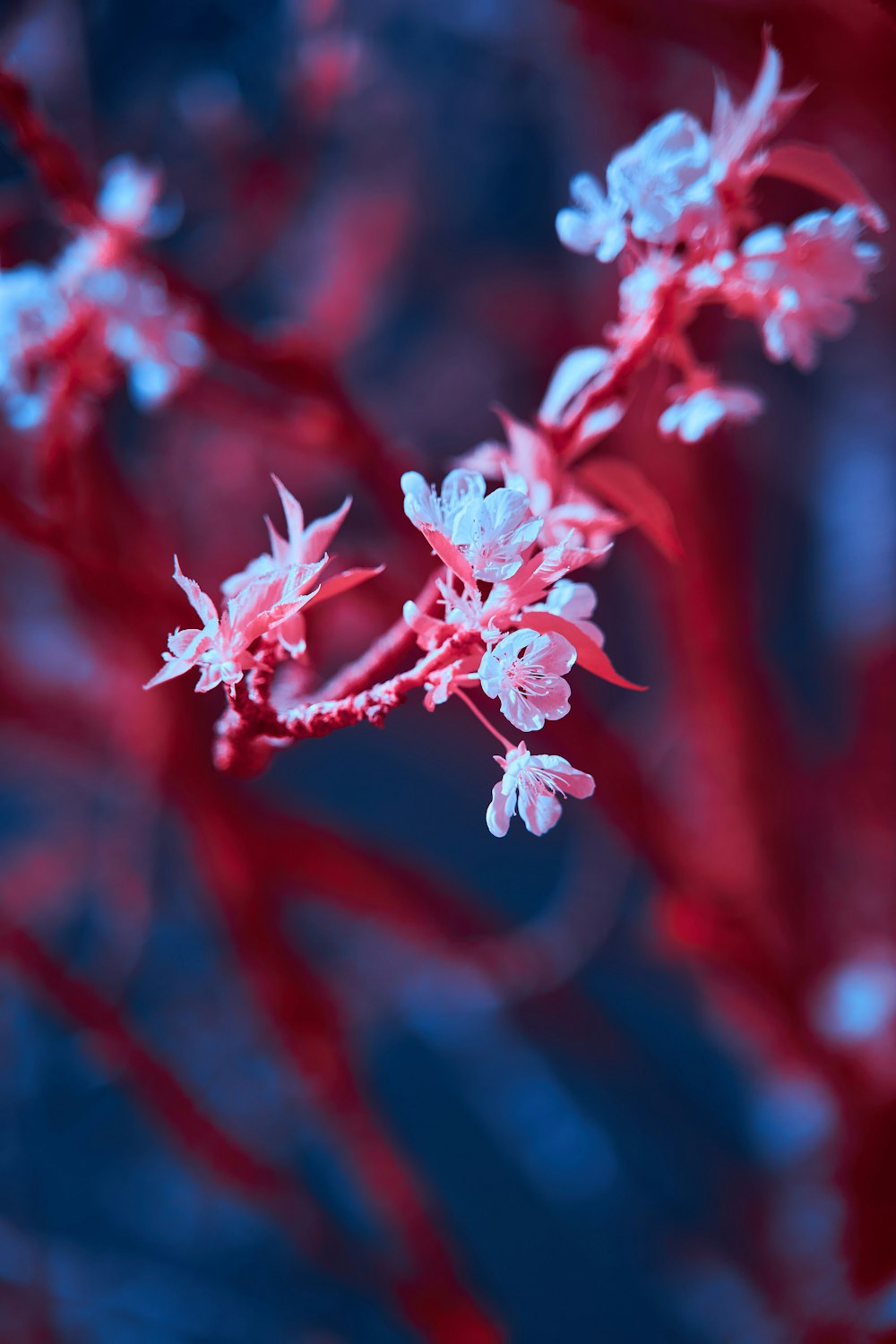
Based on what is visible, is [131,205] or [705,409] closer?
[705,409]

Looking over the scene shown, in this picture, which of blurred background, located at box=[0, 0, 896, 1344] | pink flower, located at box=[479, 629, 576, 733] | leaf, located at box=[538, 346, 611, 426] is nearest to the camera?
pink flower, located at box=[479, 629, 576, 733]

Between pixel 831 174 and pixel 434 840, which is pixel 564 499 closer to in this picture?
pixel 831 174

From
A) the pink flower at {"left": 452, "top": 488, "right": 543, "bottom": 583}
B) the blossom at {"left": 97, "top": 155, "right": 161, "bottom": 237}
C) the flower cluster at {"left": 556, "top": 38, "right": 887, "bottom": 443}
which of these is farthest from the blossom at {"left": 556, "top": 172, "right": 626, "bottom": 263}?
the blossom at {"left": 97, "top": 155, "right": 161, "bottom": 237}

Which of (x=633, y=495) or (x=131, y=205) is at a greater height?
(x=131, y=205)

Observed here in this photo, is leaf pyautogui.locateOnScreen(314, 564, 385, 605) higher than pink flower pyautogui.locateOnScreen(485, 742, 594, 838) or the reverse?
higher

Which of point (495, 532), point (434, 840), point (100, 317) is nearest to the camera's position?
point (495, 532)

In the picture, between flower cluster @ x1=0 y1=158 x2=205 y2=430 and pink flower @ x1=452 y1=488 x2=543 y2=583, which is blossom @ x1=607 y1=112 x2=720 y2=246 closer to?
pink flower @ x1=452 y1=488 x2=543 y2=583

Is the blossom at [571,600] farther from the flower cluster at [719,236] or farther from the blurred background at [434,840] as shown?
the blurred background at [434,840]

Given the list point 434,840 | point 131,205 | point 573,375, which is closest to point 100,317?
point 131,205

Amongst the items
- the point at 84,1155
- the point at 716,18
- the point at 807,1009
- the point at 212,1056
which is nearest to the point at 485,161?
the point at 716,18
